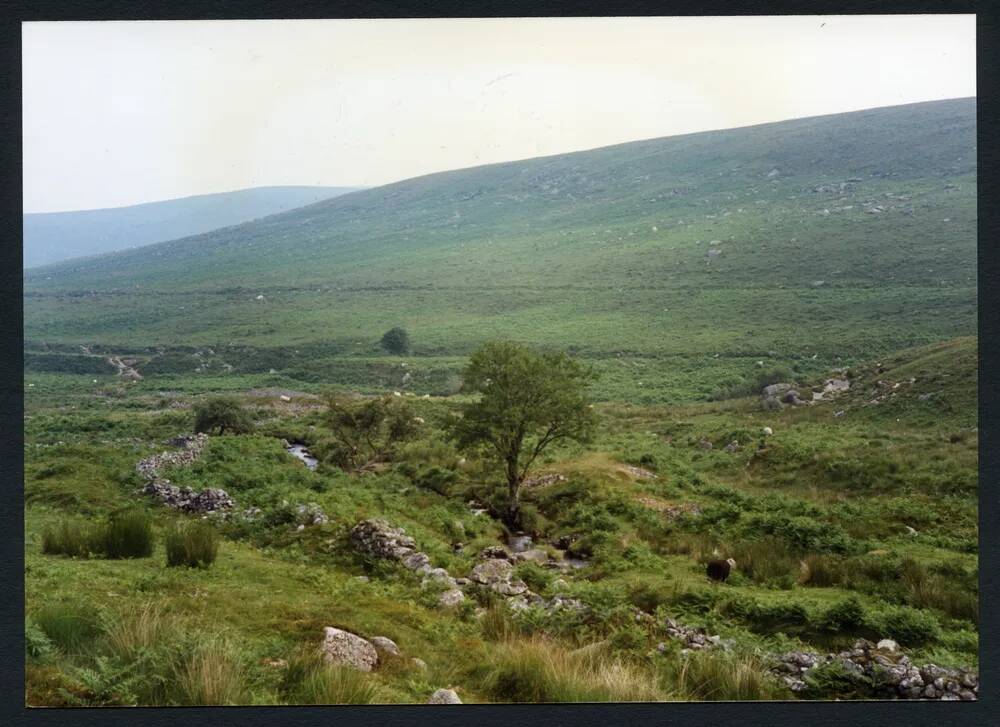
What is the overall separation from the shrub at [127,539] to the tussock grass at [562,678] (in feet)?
10.5

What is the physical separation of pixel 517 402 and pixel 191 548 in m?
3.50

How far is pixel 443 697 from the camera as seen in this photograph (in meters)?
5.05

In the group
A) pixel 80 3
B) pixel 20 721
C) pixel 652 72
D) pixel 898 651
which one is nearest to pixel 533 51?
pixel 652 72

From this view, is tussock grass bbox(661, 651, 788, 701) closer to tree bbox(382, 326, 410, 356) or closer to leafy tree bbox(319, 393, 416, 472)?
leafy tree bbox(319, 393, 416, 472)

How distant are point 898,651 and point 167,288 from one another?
12.2 meters

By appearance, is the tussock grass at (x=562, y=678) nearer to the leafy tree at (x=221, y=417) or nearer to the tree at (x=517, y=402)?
the tree at (x=517, y=402)

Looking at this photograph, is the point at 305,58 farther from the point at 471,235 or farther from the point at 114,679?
the point at 471,235

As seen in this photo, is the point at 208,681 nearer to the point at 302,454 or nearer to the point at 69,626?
the point at 69,626

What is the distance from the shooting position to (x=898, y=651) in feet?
18.0

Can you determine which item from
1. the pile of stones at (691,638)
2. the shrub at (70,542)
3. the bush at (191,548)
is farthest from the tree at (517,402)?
the shrub at (70,542)

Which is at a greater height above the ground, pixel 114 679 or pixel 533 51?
pixel 533 51

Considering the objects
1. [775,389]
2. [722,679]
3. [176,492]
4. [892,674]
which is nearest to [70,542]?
[176,492]

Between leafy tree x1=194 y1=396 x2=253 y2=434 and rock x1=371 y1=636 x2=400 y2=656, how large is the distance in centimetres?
536

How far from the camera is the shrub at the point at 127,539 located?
21.0ft
